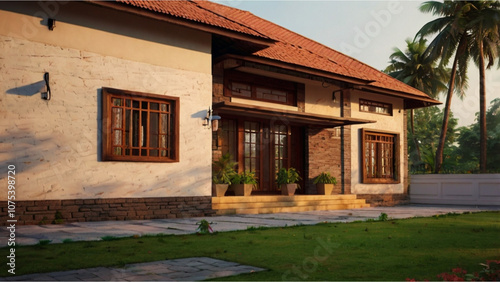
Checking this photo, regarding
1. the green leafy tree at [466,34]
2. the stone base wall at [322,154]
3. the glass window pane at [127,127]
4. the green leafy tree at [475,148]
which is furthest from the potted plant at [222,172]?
the green leafy tree at [475,148]

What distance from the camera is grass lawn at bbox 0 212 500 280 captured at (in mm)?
3971

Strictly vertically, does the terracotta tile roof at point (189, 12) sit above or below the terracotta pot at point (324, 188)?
above

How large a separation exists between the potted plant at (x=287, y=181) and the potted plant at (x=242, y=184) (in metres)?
1.59

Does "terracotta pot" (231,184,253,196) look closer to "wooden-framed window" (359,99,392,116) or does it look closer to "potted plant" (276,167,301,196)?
"potted plant" (276,167,301,196)

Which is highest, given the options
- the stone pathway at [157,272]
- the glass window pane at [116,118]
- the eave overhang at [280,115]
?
the eave overhang at [280,115]

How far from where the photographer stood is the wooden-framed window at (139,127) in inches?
363

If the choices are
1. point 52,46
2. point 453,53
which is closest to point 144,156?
point 52,46

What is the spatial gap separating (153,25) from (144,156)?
2796 mm

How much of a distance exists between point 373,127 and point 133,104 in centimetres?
980

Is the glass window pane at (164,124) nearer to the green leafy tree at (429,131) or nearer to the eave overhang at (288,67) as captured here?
the eave overhang at (288,67)

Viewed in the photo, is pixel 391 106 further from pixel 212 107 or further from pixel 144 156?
pixel 144 156

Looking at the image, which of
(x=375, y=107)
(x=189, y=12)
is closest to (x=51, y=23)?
(x=189, y=12)

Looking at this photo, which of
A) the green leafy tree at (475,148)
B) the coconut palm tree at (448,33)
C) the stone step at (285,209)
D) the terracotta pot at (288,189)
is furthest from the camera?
the green leafy tree at (475,148)

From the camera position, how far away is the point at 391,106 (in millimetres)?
17609
